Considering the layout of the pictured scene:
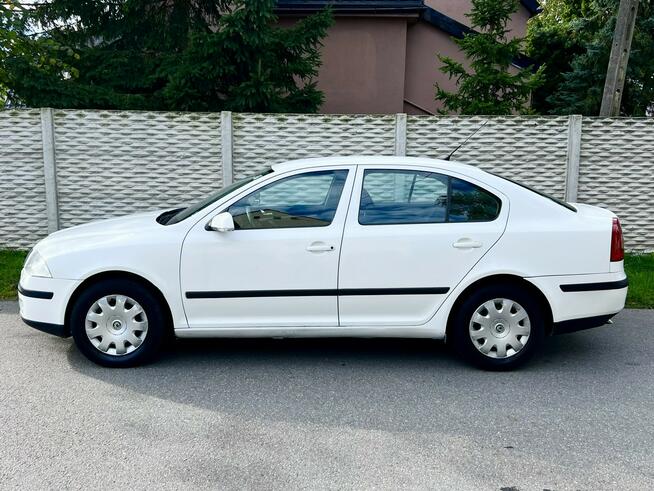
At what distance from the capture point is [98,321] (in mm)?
4895

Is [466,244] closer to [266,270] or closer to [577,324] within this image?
[577,324]

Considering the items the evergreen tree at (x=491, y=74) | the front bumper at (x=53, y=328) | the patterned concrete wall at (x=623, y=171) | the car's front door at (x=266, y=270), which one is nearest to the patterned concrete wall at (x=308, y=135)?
the evergreen tree at (x=491, y=74)

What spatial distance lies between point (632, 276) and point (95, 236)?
6.09 m

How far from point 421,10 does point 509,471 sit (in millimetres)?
11645

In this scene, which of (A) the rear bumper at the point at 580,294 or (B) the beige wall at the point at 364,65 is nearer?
(A) the rear bumper at the point at 580,294

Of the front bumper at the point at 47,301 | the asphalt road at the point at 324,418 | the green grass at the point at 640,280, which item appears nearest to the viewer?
the asphalt road at the point at 324,418

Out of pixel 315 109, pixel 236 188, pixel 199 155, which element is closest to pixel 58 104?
pixel 199 155

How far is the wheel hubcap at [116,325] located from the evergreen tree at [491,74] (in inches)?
280

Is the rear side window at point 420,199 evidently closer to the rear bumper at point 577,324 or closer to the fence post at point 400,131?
the rear bumper at point 577,324

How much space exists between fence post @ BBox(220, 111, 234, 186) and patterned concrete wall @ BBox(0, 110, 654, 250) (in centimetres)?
2

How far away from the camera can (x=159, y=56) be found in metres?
10.8

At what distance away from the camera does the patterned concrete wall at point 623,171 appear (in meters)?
8.60

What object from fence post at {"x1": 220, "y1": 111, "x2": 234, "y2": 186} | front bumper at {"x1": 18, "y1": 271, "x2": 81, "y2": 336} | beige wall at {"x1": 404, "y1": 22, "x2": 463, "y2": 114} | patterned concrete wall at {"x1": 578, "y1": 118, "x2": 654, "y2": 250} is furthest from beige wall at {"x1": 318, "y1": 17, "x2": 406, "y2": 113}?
front bumper at {"x1": 18, "y1": 271, "x2": 81, "y2": 336}

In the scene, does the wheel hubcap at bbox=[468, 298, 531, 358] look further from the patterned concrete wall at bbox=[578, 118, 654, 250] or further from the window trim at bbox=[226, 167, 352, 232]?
the patterned concrete wall at bbox=[578, 118, 654, 250]
